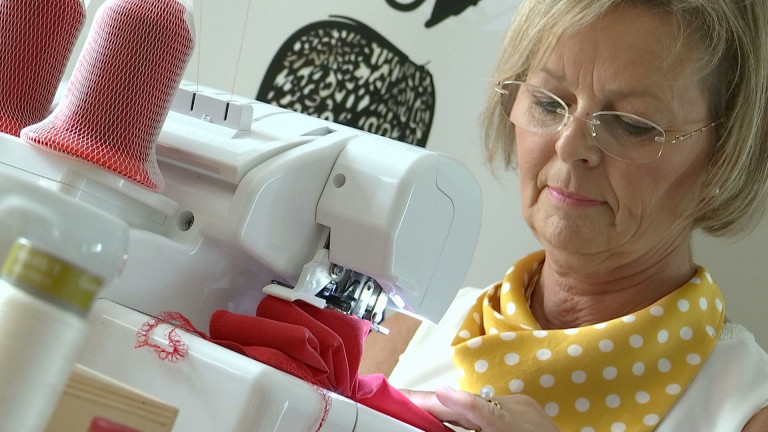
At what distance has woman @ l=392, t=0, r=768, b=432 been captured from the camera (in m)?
1.26

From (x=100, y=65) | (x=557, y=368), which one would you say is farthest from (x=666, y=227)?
(x=100, y=65)

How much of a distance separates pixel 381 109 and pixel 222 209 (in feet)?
3.59

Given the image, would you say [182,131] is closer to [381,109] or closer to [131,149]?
[131,149]

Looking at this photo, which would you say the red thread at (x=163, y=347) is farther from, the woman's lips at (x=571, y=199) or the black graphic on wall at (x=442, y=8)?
the black graphic on wall at (x=442, y=8)

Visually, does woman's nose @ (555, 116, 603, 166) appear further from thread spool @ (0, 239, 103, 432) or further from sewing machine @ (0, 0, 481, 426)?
thread spool @ (0, 239, 103, 432)

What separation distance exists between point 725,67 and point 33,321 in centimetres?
109

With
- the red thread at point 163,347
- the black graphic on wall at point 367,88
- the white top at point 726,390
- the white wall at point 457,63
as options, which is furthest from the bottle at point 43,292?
the black graphic on wall at point 367,88

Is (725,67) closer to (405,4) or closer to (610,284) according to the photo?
(610,284)

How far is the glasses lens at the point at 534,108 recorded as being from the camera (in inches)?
51.8

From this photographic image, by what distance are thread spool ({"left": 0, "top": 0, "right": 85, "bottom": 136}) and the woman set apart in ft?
2.07

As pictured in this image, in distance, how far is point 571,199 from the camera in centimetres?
130

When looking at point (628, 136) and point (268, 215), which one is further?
point (628, 136)

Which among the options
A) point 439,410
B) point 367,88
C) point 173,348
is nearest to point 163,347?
point 173,348

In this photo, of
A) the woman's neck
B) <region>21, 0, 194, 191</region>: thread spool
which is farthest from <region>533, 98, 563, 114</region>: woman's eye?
<region>21, 0, 194, 191</region>: thread spool
